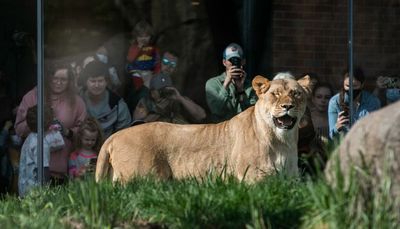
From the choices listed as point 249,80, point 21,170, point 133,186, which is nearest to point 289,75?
point 249,80

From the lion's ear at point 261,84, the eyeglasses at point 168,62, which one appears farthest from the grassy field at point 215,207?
the eyeglasses at point 168,62

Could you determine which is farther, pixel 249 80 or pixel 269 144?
pixel 249 80

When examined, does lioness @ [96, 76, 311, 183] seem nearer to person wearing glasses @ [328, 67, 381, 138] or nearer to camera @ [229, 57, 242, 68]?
camera @ [229, 57, 242, 68]

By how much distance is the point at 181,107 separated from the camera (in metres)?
13.0

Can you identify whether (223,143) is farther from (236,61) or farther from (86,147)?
(86,147)

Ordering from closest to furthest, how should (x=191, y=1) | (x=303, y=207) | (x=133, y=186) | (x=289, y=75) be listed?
(x=303, y=207), (x=133, y=186), (x=289, y=75), (x=191, y=1)

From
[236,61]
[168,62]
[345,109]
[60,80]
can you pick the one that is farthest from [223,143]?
[345,109]

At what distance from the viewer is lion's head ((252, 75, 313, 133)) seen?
1033 cm

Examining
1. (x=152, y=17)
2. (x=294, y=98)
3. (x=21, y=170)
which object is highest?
(x=152, y=17)

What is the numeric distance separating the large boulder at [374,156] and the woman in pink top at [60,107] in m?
6.45

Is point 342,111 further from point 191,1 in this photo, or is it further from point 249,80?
point 191,1

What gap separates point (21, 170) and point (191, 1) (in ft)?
9.29

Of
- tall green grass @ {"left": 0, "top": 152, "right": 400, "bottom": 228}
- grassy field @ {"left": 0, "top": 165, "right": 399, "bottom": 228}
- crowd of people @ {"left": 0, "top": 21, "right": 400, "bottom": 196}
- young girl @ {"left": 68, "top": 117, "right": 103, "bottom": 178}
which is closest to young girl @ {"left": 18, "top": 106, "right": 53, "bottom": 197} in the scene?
crowd of people @ {"left": 0, "top": 21, "right": 400, "bottom": 196}

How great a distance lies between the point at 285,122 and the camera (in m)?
10.4
